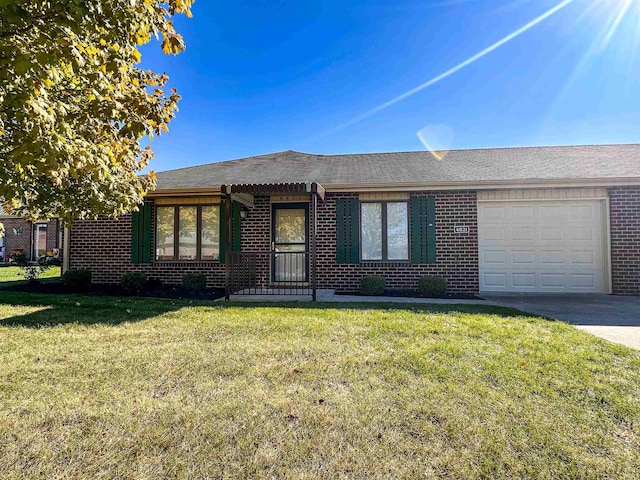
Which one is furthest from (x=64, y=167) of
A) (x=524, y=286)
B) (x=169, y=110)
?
(x=524, y=286)

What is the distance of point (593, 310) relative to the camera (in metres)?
5.89

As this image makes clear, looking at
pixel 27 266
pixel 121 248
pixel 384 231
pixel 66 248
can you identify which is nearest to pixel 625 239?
pixel 384 231

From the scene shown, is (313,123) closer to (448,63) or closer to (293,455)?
(448,63)

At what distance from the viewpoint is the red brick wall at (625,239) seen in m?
7.65

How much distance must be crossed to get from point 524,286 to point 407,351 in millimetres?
6244

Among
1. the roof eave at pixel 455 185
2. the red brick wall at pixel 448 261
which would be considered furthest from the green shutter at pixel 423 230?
the roof eave at pixel 455 185

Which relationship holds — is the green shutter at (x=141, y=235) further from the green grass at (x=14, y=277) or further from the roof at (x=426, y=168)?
the green grass at (x=14, y=277)

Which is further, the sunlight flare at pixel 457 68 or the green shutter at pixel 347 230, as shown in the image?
the green shutter at pixel 347 230

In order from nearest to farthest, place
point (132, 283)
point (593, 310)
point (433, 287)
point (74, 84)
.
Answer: point (74, 84), point (593, 310), point (433, 287), point (132, 283)

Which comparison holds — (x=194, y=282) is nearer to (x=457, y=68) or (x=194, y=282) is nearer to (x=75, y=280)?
(x=75, y=280)

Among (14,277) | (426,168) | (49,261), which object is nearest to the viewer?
(426,168)

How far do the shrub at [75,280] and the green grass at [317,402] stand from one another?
414 cm

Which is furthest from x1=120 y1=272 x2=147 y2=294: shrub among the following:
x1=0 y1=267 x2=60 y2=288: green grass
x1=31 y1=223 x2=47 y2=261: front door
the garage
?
x1=31 y1=223 x2=47 y2=261: front door

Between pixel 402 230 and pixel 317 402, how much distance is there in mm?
6458
